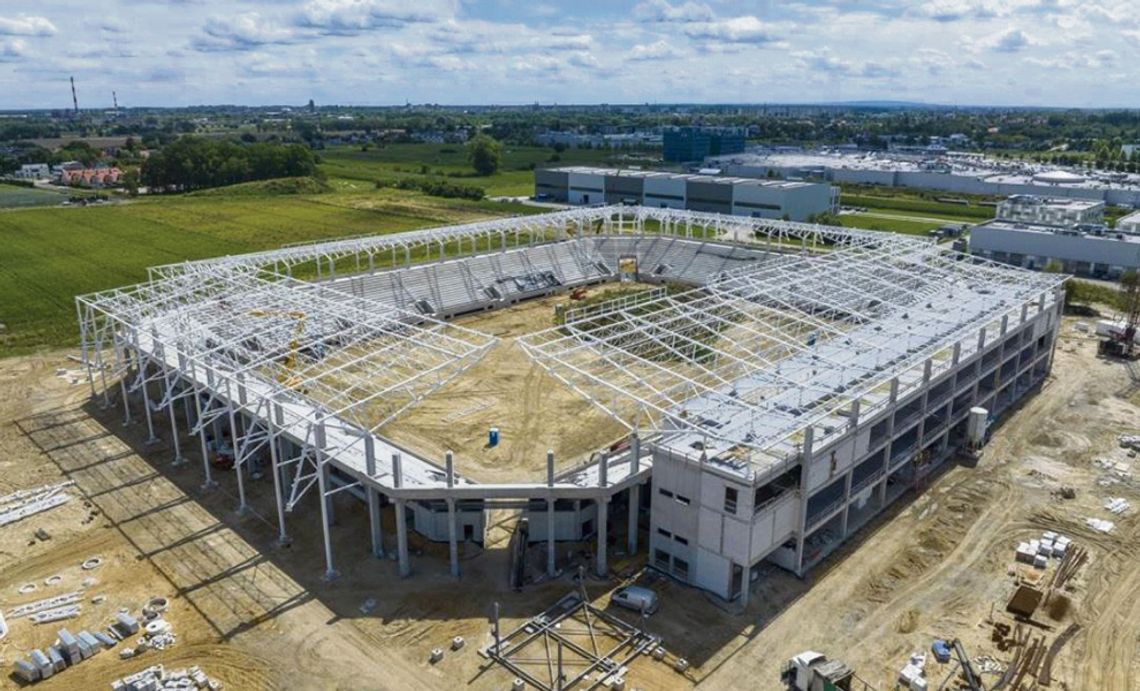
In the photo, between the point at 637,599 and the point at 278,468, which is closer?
the point at 637,599

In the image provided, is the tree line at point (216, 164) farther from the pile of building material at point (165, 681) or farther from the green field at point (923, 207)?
the pile of building material at point (165, 681)

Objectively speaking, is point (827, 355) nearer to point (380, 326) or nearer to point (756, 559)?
point (756, 559)

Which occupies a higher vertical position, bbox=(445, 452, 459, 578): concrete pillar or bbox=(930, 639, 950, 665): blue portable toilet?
bbox=(445, 452, 459, 578): concrete pillar

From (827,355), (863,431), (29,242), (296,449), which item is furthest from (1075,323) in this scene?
(29,242)

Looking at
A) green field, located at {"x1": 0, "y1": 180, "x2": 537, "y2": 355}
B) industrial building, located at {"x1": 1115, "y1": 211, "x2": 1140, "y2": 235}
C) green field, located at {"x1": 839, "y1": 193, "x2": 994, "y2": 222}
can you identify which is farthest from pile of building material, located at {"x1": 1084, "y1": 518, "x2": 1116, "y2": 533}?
green field, located at {"x1": 839, "y1": 193, "x2": 994, "y2": 222}

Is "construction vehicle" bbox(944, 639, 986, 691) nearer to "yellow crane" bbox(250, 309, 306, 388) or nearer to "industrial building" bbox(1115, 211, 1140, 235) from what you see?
"yellow crane" bbox(250, 309, 306, 388)

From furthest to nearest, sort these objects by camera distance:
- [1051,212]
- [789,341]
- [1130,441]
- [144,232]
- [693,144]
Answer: [693,144] < [144,232] < [1051,212] < [789,341] < [1130,441]

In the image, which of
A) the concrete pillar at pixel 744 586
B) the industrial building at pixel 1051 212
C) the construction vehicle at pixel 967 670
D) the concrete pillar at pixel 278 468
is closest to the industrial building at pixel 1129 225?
the industrial building at pixel 1051 212

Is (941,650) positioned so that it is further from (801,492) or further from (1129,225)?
(1129,225)

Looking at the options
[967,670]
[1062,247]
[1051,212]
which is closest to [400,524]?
[967,670]
